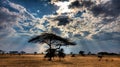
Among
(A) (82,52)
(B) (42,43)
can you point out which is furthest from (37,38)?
(A) (82,52)

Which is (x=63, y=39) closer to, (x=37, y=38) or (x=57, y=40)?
(x=57, y=40)

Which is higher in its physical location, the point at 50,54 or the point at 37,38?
the point at 37,38

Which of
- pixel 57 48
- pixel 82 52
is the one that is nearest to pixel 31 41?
pixel 57 48

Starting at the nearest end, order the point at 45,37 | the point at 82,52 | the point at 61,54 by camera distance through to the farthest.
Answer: the point at 45,37 < the point at 61,54 < the point at 82,52

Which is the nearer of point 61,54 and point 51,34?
point 51,34

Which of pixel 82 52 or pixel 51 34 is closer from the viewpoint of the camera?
pixel 51 34

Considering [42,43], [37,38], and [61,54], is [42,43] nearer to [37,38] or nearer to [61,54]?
[37,38]

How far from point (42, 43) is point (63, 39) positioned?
5.12 metres

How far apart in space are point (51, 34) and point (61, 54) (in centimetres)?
777

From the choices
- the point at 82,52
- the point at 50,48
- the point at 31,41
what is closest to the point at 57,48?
the point at 50,48

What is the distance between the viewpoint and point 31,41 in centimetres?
6309

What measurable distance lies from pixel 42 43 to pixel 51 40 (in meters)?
2.79

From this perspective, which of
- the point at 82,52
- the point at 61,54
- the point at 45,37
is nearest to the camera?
the point at 45,37

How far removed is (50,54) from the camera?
6241cm
